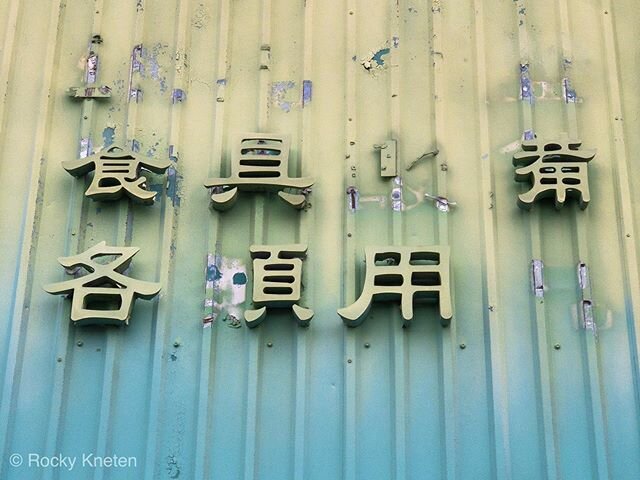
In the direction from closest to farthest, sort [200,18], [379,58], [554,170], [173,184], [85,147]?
[554,170] → [173,184] → [85,147] → [379,58] → [200,18]

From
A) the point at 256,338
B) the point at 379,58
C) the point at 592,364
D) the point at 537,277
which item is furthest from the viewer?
the point at 379,58

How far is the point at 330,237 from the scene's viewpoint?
5.57m

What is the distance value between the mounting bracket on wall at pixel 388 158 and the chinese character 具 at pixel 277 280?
668mm

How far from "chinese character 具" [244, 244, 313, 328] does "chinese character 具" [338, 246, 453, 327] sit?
249 mm

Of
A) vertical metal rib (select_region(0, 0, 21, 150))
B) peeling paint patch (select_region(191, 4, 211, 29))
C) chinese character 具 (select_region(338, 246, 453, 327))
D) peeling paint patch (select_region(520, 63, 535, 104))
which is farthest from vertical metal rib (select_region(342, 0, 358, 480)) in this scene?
vertical metal rib (select_region(0, 0, 21, 150))

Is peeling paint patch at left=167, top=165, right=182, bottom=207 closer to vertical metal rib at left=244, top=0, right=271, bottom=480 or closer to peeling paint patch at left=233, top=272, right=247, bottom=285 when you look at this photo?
vertical metal rib at left=244, top=0, right=271, bottom=480

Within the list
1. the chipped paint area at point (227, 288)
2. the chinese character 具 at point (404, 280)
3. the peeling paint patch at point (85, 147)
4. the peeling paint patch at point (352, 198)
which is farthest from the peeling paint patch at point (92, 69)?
→ the chinese character 具 at point (404, 280)

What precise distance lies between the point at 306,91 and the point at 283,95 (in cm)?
13

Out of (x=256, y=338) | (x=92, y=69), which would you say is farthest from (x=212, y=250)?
(x=92, y=69)

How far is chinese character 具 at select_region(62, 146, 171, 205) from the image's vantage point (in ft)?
18.4

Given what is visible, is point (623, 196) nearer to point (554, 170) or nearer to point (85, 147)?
point (554, 170)

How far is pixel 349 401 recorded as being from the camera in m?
5.09

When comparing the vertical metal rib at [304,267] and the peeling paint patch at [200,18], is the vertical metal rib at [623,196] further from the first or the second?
the peeling paint patch at [200,18]

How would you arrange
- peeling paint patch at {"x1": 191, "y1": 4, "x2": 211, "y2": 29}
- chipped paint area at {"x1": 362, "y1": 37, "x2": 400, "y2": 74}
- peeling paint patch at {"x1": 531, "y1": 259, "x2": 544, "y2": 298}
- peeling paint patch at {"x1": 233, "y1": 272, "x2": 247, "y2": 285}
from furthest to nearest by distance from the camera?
1. peeling paint patch at {"x1": 191, "y1": 4, "x2": 211, "y2": 29}
2. chipped paint area at {"x1": 362, "y1": 37, "x2": 400, "y2": 74}
3. peeling paint patch at {"x1": 233, "y1": 272, "x2": 247, "y2": 285}
4. peeling paint patch at {"x1": 531, "y1": 259, "x2": 544, "y2": 298}
